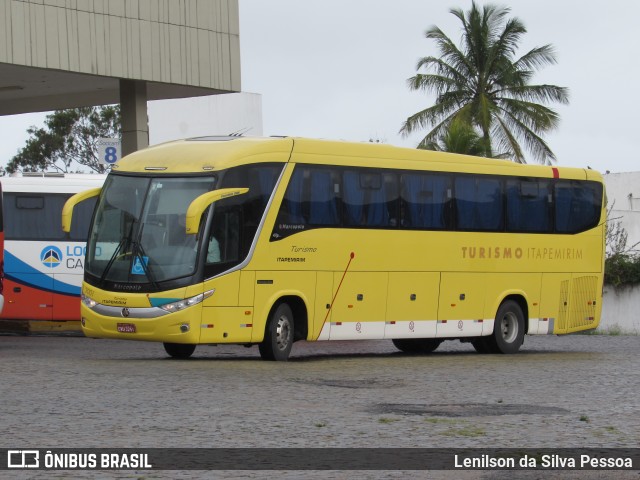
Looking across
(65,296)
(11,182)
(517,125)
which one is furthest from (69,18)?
(517,125)

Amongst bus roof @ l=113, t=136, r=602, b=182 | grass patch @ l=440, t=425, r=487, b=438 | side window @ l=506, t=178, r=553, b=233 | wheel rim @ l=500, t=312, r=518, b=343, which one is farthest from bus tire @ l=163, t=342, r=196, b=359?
grass patch @ l=440, t=425, r=487, b=438

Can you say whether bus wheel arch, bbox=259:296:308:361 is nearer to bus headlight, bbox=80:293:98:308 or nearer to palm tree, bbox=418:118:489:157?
bus headlight, bbox=80:293:98:308

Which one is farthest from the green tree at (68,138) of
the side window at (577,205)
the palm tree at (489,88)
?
the side window at (577,205)

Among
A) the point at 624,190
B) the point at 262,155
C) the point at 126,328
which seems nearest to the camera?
the point at 126,328

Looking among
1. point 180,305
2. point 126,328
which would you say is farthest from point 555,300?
point 126,328

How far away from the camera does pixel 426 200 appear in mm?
24109

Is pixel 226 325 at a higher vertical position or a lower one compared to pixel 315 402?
lower

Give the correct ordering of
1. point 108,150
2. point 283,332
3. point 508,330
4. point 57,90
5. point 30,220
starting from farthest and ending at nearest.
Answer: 1. point 57,90
2. point 30,220
3. point 108,150
4. point 508,330
5. point 283,332

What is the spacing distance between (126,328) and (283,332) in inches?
97.3

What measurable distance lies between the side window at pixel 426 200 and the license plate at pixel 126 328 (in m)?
5.46

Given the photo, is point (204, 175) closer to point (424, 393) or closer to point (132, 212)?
point (132, 212)

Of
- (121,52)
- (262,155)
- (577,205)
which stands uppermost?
(121,52)

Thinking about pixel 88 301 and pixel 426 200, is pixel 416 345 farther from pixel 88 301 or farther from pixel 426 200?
pixel 88 301

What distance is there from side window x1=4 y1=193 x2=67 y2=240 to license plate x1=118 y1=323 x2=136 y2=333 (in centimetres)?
1027
